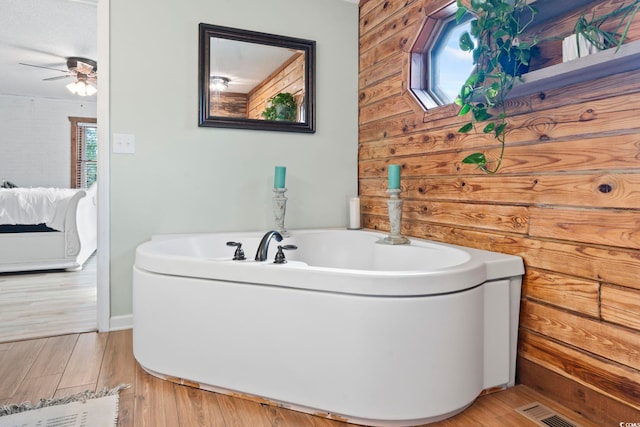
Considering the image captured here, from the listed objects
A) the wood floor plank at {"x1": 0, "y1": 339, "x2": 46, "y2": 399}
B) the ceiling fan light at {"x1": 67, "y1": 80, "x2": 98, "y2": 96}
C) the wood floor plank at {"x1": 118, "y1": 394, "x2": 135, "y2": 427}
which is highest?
the ceiling fan light at {"x1": 67, "y1": 80, "x2": 98, "y2": 96}

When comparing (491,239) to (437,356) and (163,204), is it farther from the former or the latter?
(163,204)

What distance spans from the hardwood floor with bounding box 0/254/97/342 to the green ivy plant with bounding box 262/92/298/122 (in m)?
1.72

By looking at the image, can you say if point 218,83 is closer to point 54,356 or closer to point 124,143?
point 124,143

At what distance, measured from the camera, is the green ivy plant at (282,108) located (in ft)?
8.80

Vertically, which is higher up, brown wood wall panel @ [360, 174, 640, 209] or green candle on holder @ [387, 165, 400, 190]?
green candle on holder @ [387, 165, 400, 190]

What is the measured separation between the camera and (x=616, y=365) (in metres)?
1.33

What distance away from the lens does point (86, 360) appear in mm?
1921

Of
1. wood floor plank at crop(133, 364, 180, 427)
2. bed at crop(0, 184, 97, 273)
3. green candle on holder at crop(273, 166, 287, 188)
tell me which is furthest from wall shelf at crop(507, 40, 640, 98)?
bed at crop(0, 184, 97, 273)

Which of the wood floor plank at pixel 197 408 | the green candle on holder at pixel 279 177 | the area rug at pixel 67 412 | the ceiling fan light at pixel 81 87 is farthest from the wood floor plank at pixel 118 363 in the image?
the ceiling fan light at pixel 81 87

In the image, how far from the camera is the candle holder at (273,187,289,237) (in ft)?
8.23

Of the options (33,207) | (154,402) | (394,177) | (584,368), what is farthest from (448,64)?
(33,207)

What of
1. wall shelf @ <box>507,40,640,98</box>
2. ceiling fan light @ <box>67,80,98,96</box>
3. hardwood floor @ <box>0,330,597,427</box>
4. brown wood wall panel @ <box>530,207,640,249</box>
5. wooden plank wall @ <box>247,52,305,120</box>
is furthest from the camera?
ceiling fan light @ <box>67,80,98,96</box>

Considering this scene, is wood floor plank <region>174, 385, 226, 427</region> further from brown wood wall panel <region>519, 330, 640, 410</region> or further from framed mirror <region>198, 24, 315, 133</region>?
framed mirror <region>198, 24, 315, 133</region>

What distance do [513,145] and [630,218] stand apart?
558 millimetres
